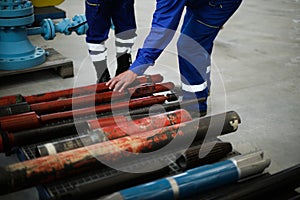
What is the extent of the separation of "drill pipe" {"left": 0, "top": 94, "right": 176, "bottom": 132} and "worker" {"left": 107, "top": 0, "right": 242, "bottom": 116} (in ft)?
0.38

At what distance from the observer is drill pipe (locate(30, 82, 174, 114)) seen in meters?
1.96

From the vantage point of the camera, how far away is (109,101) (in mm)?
2086

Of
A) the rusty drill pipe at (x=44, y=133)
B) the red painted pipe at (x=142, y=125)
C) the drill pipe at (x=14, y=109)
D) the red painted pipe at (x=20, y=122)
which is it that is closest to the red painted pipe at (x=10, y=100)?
the drill pipe at (x=14, y=109)

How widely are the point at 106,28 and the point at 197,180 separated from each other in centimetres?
164

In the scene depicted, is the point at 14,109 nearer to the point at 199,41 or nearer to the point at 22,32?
the point at 199,41

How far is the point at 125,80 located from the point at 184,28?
658 mm

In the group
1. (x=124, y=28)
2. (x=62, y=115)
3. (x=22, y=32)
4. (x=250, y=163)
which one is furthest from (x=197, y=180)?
(x=22, y=32)

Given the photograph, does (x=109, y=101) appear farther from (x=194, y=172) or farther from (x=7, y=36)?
(x=7, y=36)

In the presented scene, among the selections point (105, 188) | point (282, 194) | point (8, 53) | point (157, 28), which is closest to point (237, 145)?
point (282, 194)

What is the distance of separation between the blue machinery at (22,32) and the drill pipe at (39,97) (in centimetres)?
95

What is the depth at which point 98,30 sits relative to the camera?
2.74m

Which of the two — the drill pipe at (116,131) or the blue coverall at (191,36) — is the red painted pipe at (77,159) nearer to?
the drill pipe at (116,131)

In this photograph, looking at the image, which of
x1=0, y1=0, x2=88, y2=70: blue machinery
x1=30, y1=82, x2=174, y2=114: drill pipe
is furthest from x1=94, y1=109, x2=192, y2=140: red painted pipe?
x1=0, y1=0, x2=88, y2=70: blue machinery

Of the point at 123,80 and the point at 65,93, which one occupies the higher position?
the point at 123,80
